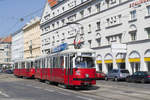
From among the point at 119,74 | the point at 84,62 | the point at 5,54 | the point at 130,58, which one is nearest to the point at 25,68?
the point at 119,74

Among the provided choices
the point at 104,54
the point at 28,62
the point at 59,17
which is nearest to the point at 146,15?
the point at 104,54

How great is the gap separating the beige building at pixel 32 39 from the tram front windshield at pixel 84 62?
56.3 metres

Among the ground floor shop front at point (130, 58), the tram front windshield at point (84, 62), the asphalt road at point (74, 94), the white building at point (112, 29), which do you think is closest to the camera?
the asphalt road at point (74, 94)

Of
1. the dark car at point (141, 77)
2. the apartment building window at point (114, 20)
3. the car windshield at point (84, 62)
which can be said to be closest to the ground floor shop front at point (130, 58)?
the apartment building window at point (114, 20)

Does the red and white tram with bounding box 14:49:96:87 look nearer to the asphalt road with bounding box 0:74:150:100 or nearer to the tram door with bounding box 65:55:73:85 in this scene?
the tram door with bounding box 65:55:73:85

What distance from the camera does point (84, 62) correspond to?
19312mm

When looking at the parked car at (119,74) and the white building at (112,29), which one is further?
the white building at (112,29)

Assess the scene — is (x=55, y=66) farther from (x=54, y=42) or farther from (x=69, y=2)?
(x=54, y=42)

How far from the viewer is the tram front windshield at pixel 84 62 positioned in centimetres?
1912

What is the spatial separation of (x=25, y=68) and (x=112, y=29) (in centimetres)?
1365

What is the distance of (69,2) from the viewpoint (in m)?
55.7

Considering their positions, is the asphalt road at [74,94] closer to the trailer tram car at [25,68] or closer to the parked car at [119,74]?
the parked car at [119,74]

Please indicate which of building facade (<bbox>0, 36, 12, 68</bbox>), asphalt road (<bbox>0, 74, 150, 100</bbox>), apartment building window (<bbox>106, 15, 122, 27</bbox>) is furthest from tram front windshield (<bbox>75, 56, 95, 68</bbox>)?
building facade (<bbox>0, 36, 12, 68</bbox>)

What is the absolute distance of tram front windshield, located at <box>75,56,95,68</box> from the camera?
1912 centimetres
